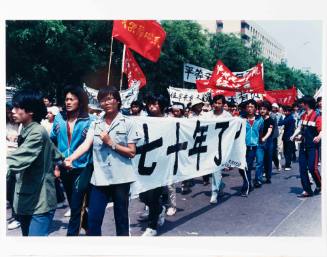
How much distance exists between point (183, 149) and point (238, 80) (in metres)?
7.17

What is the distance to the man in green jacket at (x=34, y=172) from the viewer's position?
353cm

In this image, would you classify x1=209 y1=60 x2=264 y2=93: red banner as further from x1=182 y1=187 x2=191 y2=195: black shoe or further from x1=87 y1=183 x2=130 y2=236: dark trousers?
x1=87 y1=183 x2=130 y2=236: dark trousers

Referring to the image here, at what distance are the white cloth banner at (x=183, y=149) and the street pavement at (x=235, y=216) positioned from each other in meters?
0.66

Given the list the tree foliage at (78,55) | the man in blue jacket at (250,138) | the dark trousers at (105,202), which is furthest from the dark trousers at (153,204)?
the man in blue jacket at (250,138)

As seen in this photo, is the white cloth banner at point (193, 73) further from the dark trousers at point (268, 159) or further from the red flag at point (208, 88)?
the dark trousers at point (268, 159)

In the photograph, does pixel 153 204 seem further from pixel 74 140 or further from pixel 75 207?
pixel 74 140

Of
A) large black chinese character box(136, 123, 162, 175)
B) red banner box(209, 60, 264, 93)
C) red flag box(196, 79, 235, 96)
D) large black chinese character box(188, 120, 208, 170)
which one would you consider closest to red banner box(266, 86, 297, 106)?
red banner box(209, 60, 264, 93)

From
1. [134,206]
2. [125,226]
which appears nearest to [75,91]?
[125,226]

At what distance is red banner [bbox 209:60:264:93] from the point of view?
12477 mm

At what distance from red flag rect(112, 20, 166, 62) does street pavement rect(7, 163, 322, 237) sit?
2685 mm

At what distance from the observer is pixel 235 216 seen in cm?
624

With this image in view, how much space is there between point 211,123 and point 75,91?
2461mm

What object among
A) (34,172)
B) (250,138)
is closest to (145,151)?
(34,172)

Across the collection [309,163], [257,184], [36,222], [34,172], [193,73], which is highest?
[193,73]
